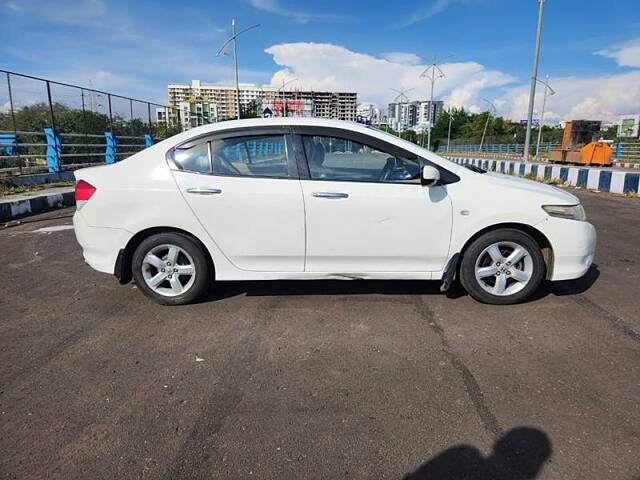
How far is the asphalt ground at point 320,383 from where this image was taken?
6.73 ft

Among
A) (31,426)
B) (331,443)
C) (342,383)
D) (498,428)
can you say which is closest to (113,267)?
(31,426)

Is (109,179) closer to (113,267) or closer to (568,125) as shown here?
(113,267)

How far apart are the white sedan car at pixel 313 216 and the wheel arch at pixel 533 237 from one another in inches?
0.4

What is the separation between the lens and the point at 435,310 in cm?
378

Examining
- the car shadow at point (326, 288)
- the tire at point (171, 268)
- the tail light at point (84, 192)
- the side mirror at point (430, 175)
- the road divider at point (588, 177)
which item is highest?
the side mirror at point (430, 175)

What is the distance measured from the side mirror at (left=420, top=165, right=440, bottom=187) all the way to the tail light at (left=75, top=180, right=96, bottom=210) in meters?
2.82

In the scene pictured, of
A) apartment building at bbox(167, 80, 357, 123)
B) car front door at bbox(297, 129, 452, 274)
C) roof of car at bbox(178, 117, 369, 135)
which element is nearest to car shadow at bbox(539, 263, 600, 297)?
car front door at bbox(297, 129, 452, 274)

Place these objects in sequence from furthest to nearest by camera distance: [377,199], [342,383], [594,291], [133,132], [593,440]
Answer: [133,132], [594,291], [377,199], [342,383], [593,440]

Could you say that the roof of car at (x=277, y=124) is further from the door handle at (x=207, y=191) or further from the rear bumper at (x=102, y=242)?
the rear bumper at (x=102, y=242)

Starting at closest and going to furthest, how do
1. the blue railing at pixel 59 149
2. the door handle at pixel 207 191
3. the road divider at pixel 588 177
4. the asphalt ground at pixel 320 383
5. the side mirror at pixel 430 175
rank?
the asphalt ground at pixel 320 383, the side mirror at pixel 430 175, the door handle at pixel 207 191, the road divider at pixel 588 177, the blue railing at pixel 59 149

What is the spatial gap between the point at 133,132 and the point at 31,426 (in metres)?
19.8

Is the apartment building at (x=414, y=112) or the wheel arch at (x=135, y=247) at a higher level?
the apartment building at (x=414, y=112)

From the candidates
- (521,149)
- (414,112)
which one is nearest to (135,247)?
(521,149)

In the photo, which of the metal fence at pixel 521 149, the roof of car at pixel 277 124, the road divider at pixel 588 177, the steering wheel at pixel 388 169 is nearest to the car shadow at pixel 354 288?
the steering wheel at pixel 388 169
